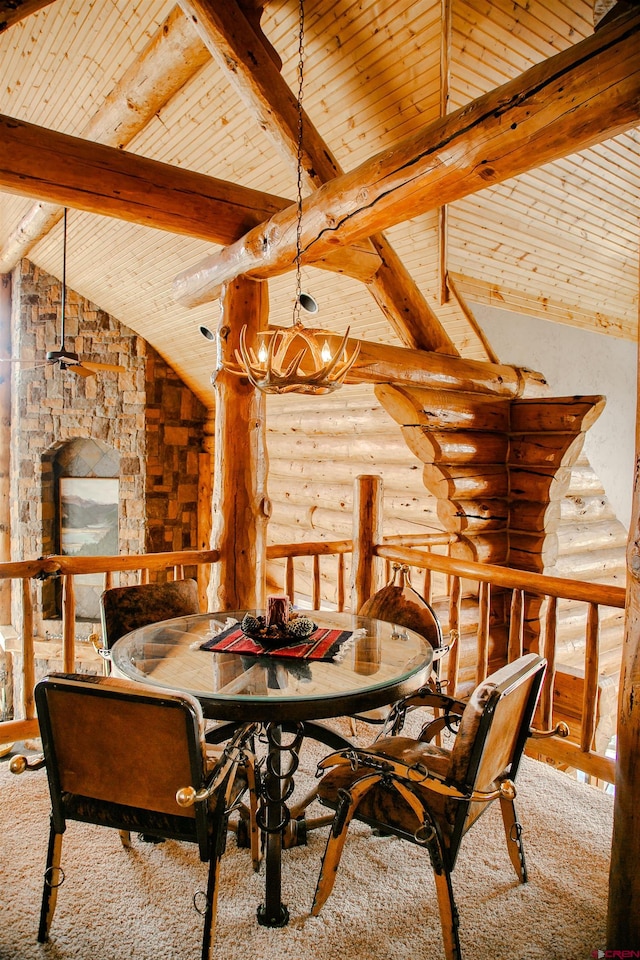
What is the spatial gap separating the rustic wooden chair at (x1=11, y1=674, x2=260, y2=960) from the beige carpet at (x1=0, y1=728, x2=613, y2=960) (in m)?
0.36

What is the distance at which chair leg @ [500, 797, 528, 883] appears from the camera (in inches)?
80.4

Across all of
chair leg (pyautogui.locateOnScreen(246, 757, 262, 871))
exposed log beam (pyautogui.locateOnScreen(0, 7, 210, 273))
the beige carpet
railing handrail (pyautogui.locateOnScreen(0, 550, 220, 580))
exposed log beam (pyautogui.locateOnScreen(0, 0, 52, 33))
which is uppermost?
exposed log beam (pyautogui.locateOnScreen(0, 7, 210, 273))

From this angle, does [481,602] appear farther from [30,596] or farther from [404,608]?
[30,596]

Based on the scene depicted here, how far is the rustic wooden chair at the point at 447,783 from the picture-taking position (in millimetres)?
1563

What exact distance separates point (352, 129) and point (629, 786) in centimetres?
419

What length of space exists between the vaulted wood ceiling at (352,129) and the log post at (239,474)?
0.55m

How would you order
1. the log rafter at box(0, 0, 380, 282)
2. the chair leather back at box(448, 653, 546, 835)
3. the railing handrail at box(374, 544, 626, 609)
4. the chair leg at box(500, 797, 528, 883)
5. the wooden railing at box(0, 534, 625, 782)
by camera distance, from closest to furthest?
the chair leather back at box(448, 653, 546, 835) → the chair leg at box(500, 797, 528, 883) → the railing handrail at box(374, 544, 626, 609) → the wooden railing at box(0, 534, 625, 782) → the log rafter at box(0, 0, 380, 282)

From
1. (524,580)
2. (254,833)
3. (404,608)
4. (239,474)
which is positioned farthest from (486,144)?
(254,833)

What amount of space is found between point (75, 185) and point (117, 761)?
117 inches

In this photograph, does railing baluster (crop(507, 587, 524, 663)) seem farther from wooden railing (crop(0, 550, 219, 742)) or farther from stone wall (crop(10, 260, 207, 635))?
stone wall (crop(10, 260, 207, 635))

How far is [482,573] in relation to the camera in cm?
290

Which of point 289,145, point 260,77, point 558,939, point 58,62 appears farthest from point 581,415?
point 58,62

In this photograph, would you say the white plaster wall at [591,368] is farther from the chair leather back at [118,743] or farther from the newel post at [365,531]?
the chair leather back at [118,743]

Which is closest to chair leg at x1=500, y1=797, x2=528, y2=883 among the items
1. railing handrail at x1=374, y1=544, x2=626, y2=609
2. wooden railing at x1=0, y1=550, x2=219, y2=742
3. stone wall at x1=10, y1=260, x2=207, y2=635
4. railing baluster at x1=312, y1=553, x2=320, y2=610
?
railing handrail at x1=374, y1=544, x2=626, y2=609
